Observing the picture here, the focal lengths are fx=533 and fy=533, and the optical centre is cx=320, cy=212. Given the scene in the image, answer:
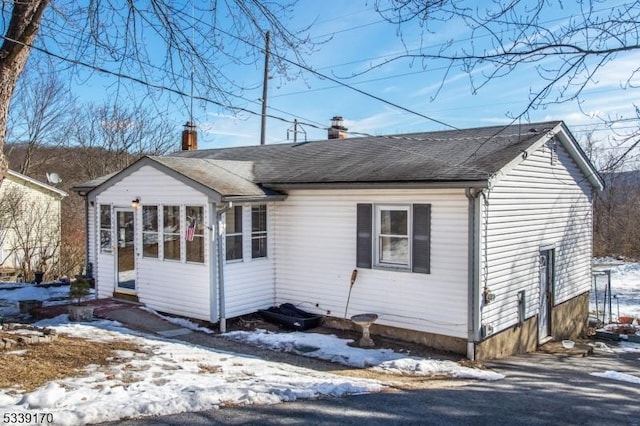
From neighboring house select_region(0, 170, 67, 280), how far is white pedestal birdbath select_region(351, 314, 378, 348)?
15.0 m

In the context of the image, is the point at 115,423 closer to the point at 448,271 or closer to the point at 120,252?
the point at 448,271

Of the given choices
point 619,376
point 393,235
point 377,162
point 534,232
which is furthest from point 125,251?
point 619,376

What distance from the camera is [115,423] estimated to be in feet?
16.3

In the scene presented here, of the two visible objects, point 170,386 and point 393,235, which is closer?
point 170,386

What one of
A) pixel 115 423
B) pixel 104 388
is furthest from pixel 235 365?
pixel 115 423

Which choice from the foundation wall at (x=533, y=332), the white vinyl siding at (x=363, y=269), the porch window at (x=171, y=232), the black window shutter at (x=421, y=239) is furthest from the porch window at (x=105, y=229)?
the foundation wall at (x=533, y=332)

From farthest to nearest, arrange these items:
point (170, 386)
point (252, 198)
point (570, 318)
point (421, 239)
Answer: point (570, 318) → point (252, 198) → point (421, 239) → point (170, 386)

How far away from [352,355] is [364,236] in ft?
7.97

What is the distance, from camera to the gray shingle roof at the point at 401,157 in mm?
9938

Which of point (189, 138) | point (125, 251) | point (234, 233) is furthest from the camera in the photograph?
point (189, 138)

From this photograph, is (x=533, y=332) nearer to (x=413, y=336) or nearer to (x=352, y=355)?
(x=413, y=336)

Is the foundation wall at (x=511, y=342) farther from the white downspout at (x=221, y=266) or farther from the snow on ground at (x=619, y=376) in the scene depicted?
the white downspout at (x=221, y=266)

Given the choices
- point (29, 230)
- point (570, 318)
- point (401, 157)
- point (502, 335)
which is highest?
point (401, 157)

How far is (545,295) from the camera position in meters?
12.4
